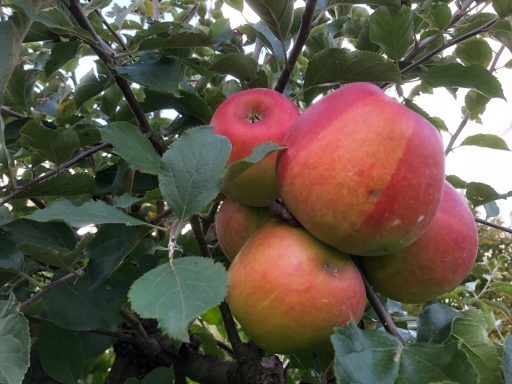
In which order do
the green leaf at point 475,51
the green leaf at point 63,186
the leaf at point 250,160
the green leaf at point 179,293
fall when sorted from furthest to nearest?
the green leaf at point 475,51, the green leaf at point 63,186, the leaf at point 250,160, the green leaf at point 179,293

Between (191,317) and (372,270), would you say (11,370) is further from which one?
(372,270)

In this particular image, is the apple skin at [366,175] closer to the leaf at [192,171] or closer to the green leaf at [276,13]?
the leaf at [192,171]

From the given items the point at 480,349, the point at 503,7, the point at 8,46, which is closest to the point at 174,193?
the point at 8,46

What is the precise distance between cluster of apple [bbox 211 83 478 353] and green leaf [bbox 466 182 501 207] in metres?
0.39

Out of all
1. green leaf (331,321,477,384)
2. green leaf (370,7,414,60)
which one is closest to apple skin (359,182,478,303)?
green leaf (331,321,477,384)

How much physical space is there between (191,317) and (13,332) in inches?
8.8

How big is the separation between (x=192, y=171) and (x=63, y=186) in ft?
0.90

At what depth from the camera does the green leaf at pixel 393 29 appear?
2.56ft

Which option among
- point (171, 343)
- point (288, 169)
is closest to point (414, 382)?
point (288, 169)

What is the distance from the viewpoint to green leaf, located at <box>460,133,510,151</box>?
3.51 feet

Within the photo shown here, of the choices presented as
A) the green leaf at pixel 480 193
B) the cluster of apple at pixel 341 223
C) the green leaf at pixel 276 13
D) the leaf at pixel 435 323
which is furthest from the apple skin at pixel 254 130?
the green leaf at pixel 480 193

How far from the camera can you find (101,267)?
26.1 inches

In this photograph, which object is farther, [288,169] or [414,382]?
[288,169]

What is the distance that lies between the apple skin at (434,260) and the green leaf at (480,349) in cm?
7
